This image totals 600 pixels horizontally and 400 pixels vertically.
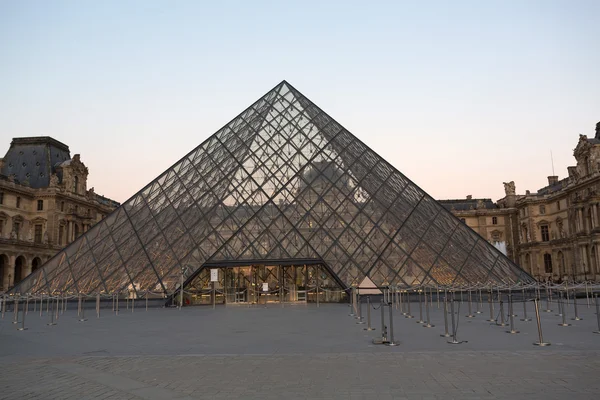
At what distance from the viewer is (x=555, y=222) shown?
61.9 metres

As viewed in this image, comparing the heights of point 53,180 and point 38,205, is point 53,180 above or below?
above

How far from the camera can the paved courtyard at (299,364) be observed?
5.68m

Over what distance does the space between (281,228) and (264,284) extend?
2795mm

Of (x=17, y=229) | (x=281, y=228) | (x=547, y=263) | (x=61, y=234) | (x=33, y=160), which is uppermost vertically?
(x=33, y=160)

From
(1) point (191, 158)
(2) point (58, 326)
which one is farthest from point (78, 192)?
(2) point (58, 326)

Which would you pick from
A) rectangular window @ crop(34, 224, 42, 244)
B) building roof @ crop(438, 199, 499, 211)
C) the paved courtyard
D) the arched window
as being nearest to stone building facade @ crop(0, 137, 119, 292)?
rectangular window @ crop(34, 224, 42, 244)

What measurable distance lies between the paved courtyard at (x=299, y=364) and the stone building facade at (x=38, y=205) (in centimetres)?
4124

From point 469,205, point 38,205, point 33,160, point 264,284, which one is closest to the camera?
point 264,284

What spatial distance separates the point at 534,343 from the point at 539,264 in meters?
60.4

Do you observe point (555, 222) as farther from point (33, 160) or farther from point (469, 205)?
point (33, 160)

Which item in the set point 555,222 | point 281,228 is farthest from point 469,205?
point 281,228

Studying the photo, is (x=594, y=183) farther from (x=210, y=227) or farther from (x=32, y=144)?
(x=32, y=144)

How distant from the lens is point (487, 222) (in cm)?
7388

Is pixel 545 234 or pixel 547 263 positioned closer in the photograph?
pixel 547 263
